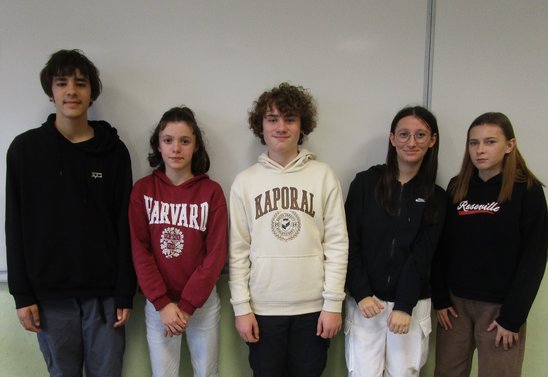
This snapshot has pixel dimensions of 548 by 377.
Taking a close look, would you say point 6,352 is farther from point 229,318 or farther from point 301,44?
point 301,44

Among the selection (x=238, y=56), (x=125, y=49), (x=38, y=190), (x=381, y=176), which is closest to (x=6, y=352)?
(x=38, y=190)

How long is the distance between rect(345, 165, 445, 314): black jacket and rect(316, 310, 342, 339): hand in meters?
0.12

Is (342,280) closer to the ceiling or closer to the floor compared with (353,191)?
closer to the floor

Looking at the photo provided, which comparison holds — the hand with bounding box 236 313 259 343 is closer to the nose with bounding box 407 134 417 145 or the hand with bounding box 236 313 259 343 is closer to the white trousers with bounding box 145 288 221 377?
the white trousers with bounding box 145 288 221 377

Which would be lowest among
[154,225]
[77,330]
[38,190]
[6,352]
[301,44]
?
[6,352]

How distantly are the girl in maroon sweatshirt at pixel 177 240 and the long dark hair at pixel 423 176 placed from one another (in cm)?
63

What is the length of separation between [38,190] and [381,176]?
1312mm

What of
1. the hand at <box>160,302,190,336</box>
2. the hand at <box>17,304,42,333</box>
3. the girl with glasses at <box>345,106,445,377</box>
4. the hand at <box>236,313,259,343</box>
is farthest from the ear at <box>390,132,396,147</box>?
the hand at <box>17,304,42,333</box>

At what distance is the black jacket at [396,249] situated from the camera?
1.31 metres

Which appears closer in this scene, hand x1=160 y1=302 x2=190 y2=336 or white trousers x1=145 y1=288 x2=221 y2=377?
hand x1=160 y1=302 x2=190 y2=336

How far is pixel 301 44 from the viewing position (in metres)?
1.50

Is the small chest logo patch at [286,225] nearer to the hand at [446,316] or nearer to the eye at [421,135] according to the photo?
the eye at [421,135]

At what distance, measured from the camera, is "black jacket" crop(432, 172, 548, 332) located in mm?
1301

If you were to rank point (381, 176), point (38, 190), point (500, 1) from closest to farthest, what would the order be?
point (38, 190) → point (381, 176) → point (500, 1)
